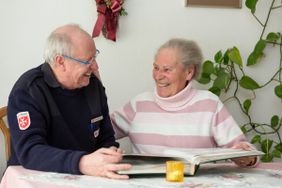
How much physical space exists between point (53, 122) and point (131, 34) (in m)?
1.03

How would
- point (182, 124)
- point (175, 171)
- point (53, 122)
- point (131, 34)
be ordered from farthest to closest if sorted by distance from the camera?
point (131, 34) → point (182, 124) → point (53, 122) → point (175, 171)

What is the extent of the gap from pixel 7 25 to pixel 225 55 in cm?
116

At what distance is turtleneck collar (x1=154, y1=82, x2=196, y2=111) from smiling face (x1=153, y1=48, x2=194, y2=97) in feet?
0.12

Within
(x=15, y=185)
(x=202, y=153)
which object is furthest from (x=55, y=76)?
(x=202, y=153)

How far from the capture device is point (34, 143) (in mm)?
1479

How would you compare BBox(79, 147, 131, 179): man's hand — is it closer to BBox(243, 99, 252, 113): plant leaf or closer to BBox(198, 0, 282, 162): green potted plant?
BBox(198, 0, 282, 162): green potted plant

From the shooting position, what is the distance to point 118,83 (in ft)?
8.34

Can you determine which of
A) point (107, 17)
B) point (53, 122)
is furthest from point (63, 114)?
point (107, 17)

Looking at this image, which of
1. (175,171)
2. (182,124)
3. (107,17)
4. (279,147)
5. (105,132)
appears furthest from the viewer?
(279,147)

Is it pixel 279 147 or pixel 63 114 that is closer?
pixel 63 114

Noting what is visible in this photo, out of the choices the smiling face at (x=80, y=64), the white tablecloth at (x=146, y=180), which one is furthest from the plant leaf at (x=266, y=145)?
the smiling face at (x=80, y=64)

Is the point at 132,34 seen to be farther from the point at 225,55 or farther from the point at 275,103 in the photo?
the point at 275,103

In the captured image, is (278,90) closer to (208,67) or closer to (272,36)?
Answer: (272,36)

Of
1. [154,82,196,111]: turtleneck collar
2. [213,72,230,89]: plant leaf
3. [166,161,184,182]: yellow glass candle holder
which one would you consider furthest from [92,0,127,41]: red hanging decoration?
[166,161,184,182]: yellow glass candle holder
